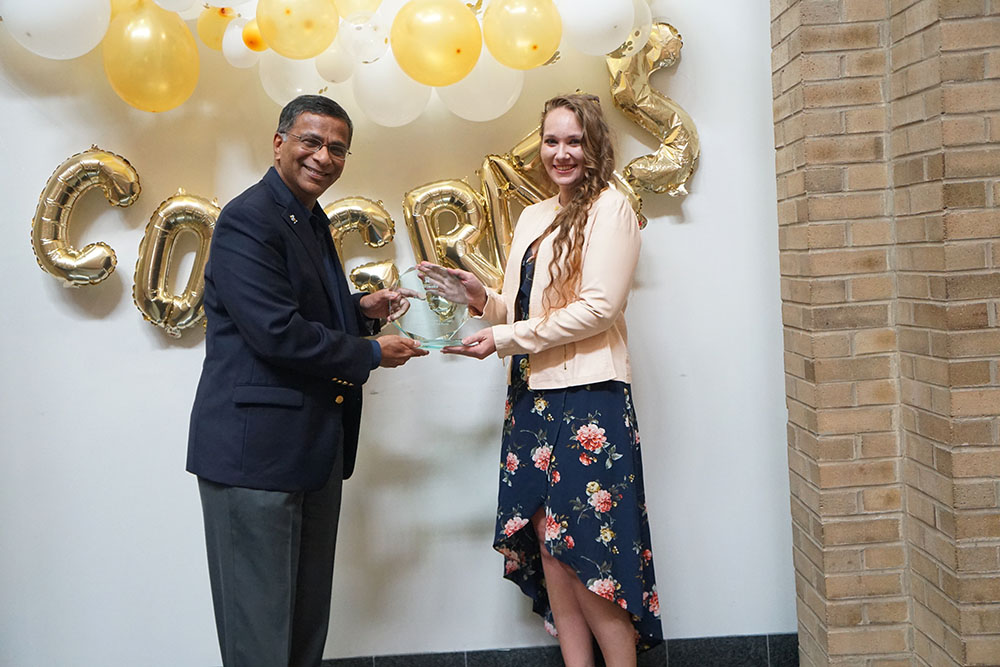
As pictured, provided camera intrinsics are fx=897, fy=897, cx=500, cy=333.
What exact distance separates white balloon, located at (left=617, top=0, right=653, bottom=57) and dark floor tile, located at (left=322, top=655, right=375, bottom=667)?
1.95 meters

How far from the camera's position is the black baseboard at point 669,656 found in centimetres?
274

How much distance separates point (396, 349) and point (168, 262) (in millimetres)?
814

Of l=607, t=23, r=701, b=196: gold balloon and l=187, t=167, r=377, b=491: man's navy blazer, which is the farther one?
l=607, t=23, r=701, b=196: gold balloon

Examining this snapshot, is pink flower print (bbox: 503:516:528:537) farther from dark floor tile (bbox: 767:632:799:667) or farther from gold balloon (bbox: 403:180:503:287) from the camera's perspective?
dark floor tile (bbox: 767:632:799:667)

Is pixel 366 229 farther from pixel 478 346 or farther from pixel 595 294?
pixel 595 294

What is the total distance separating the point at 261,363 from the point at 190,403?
810 millimetres

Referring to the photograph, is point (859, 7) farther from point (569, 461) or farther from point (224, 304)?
point (224, 304)

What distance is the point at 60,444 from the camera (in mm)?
2689

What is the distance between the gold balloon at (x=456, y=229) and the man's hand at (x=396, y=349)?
38 cm

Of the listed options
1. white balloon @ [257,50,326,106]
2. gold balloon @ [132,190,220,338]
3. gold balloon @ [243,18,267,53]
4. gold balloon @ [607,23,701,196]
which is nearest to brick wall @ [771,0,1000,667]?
gold balloon @ [607,23,701,196]

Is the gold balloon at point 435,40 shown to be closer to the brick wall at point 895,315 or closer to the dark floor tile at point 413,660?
the brick wall at point 895,315

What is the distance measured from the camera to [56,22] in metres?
2.17

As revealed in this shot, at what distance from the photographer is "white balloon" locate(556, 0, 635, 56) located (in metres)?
2.22

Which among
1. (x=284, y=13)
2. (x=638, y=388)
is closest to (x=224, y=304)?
(x=284, y=13)
